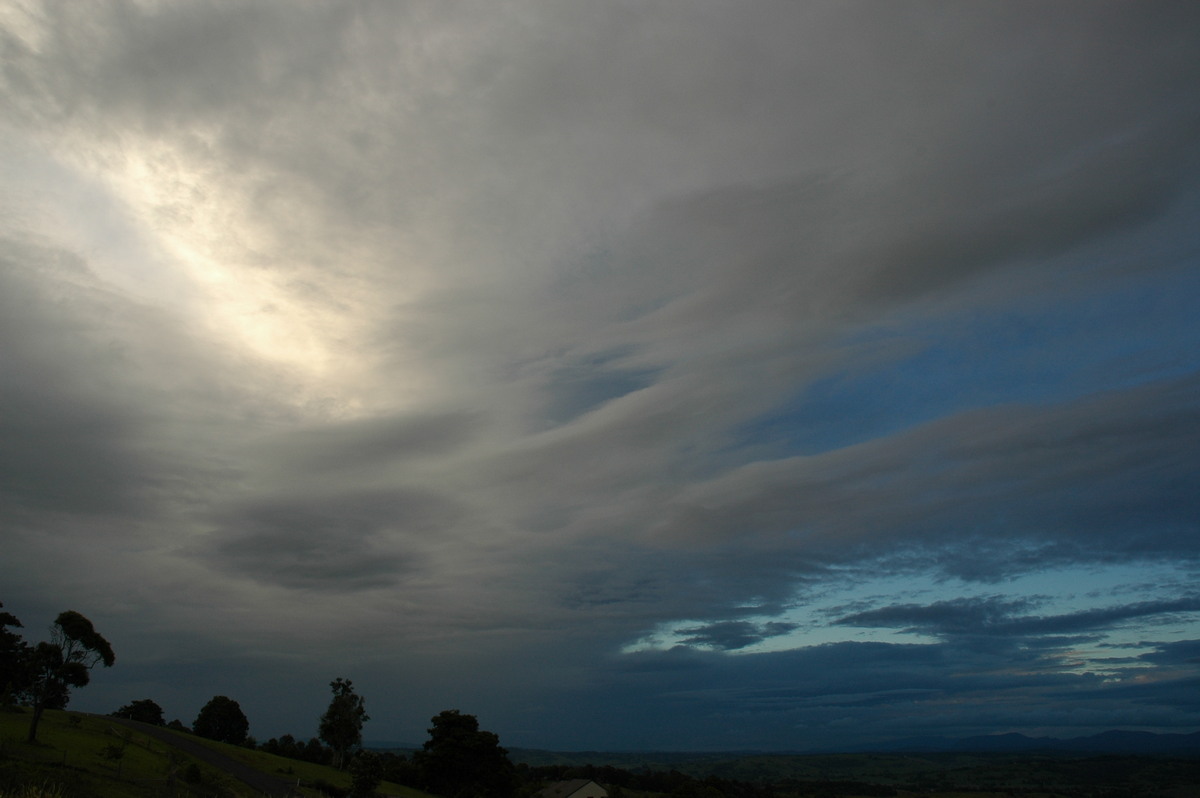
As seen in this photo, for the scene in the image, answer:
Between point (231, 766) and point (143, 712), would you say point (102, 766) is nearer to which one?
point (231, 766)

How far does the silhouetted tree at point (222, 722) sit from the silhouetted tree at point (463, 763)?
36.1 metres

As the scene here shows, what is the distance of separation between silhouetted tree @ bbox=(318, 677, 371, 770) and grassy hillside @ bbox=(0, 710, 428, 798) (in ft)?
79.4

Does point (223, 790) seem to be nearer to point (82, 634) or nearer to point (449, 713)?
point (82, 634)

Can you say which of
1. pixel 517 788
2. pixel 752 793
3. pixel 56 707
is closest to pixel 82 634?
pixel 56 707

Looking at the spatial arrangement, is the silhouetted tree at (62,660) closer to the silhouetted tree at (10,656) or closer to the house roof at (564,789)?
the silhouetted tree at (10,656)

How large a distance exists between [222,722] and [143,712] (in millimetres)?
19358

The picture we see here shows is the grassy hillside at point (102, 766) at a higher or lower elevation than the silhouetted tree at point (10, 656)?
lower

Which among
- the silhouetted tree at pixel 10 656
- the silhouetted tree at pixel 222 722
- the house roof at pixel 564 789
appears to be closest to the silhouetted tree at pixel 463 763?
the house roof at pixel 564 789

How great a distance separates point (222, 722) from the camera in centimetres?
11450

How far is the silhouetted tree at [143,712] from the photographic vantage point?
122m

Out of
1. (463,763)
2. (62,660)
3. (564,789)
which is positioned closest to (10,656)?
(62,660)

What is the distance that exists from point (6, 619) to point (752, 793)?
420 feet

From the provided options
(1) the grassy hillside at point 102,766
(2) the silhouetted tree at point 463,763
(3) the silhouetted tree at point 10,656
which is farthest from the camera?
(2) the silhouetted tree at point 463,763

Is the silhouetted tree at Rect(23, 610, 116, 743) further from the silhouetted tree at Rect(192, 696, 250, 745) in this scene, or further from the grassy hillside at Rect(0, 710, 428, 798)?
the silhouetted tree at Rect(192, 696, 250, 745)
